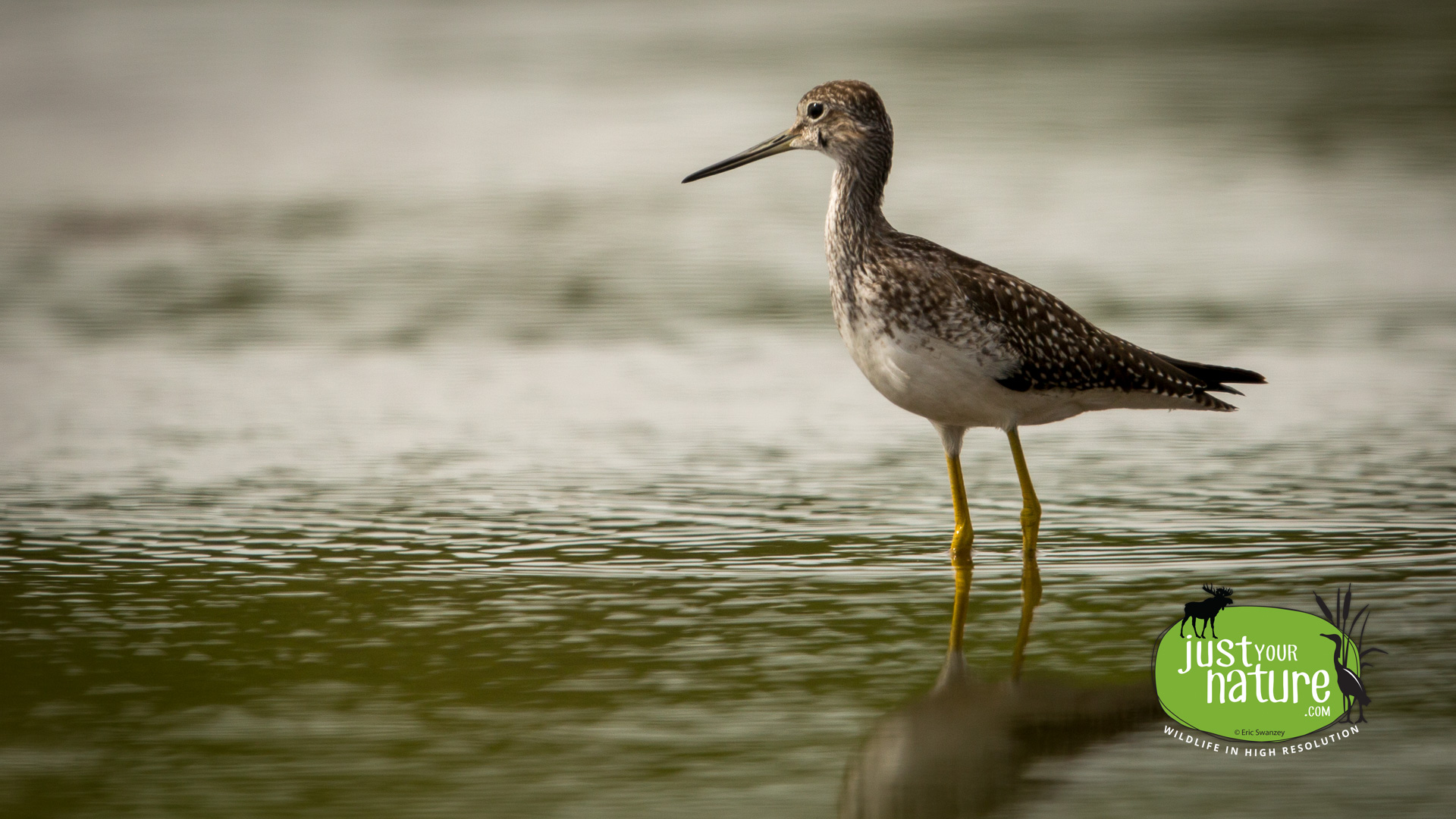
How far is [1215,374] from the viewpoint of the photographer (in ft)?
24.7

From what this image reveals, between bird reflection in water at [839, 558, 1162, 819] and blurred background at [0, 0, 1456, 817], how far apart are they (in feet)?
0.29

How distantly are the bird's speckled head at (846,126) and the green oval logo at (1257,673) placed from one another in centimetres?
264

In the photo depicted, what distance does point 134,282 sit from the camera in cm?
1313

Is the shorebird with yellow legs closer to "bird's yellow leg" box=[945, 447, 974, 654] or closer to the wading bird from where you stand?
"bird's yellow leg" box=[945, 447, 974, 654]

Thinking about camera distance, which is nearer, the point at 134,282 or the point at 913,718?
the point at 913,718

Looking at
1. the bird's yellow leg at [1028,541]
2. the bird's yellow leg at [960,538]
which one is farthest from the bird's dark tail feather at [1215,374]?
the bird's yellow leg at [960,538]

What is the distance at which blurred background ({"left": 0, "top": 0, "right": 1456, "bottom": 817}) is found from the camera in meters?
5.19

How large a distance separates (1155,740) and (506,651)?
2103 millimetres

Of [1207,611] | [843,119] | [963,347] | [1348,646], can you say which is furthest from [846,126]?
[1348,646]

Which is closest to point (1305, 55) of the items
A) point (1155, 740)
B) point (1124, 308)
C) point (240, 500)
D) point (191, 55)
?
point (1124, 308)

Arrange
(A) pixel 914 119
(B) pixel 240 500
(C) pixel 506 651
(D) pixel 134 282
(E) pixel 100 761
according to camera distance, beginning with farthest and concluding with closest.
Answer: (A) pixel 914 119 < (D) pixel 134 282 < (B) pixel 240 500 < (C) pixel 506 651 < (E) pixel 100 761

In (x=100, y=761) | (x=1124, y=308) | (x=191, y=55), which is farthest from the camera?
(x=191, y=55)

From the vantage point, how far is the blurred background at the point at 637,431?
5.19 metres

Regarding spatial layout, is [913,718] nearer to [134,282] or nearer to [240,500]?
[240,500]
